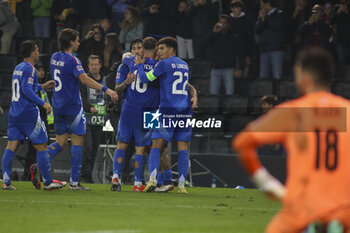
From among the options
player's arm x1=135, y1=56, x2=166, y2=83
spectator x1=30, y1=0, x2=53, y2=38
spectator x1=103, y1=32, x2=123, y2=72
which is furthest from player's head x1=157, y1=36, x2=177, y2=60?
spectator x1=30, y1=0, x2=53, y2=38

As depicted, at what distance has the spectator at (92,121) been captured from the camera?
15.4 metres

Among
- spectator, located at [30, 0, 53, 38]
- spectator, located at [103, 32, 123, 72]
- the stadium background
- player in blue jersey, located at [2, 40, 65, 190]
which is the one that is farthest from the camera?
spectator, located at [30, 0, 53, 38]

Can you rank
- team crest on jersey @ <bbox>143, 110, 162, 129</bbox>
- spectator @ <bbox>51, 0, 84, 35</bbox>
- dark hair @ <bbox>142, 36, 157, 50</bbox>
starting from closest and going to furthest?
team crest on jersey @ <bbox>143, 110, 162, 129</bbox> → dark hair @ <bbox>142, 36, 157, 50</bbox> → spectator @ <bbox>51, 0, 84, 35</bbox>

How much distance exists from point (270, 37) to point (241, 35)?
774mm

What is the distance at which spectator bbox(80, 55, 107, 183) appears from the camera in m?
15.4

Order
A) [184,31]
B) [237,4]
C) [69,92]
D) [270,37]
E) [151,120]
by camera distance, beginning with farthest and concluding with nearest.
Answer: [184,31] → [237,4] → [270,37] → [151,120] → [69,92]

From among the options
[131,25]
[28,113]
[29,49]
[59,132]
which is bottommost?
[59,132]

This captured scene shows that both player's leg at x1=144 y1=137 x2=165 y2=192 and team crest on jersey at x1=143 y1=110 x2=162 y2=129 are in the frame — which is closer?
player's leg at x1=144 y1=137 x2=165 y2=192

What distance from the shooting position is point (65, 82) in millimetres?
11914

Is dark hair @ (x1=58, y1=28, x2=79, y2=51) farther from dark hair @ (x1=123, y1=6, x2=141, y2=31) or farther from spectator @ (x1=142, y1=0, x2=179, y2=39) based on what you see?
dark hair @ (x1=123, y1=6, x2=141, y2=31)

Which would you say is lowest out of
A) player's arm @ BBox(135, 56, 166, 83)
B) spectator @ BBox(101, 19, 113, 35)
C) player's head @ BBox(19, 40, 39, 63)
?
player's arm @ BBox(135, 56, 166, 83)

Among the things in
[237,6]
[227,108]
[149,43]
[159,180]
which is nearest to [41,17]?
[237,6]

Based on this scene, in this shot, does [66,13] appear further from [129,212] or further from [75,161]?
[129,212]

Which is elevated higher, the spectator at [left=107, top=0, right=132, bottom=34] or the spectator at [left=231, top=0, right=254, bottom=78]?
the spectator at [left=107, top=0, right=132, bottom=34]
